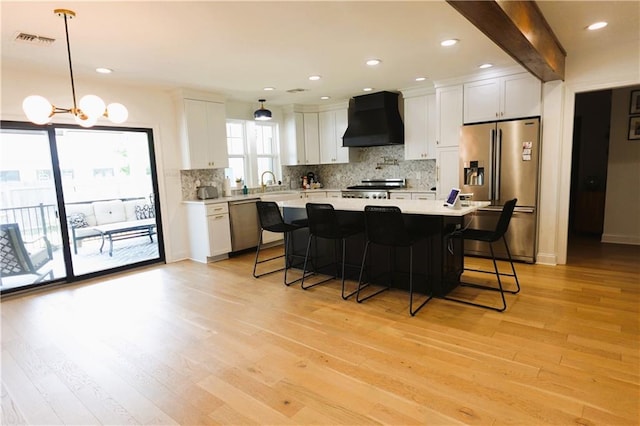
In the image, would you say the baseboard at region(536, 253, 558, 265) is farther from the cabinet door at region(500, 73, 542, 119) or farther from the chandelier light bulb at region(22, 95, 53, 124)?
the chandelier light bulb at region(22, 95, 53, 124)

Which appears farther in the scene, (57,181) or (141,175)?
(141,175)

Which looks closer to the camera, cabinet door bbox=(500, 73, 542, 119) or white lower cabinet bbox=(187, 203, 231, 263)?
cabinet door bbox=(500, 73, 542, 119)

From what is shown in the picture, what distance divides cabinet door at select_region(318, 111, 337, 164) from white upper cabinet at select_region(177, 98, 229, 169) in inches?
76.3

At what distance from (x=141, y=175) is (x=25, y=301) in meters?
2.08

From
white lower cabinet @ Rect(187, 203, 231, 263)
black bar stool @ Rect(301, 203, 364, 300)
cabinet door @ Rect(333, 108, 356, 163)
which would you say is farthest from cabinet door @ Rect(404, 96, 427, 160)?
white lower cabinet @ Rect(187, 203, 231, 263)

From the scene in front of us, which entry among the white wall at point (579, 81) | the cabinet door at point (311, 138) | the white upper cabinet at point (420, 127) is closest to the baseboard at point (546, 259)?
the white wall at point (579, 81)

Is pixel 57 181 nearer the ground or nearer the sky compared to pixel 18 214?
nearer the sky

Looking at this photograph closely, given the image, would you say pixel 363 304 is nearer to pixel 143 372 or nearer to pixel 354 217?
pixel 354 217

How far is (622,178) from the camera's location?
17.6ft

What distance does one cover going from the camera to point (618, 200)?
214 inches

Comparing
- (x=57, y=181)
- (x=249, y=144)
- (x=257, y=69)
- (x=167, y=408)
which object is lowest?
(x=167, y=408)

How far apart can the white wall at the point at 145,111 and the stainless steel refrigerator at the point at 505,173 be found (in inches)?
163

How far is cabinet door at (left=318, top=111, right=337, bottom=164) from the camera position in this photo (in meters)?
6.78

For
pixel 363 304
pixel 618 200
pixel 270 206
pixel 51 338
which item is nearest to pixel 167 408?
pixel 51 338
